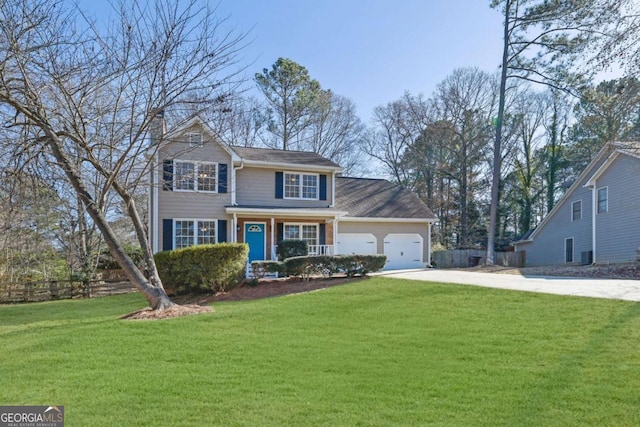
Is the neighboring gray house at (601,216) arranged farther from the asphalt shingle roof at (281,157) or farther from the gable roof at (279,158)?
the asphalt shingle roof at (281,157)

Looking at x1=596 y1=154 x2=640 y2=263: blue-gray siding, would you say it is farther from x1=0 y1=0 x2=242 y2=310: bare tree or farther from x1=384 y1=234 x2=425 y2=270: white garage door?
x1=0 y1=0 x2=242 y2=310: bare tree

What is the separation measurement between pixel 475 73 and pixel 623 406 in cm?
3018

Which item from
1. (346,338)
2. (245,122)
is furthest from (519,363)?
(245,122)

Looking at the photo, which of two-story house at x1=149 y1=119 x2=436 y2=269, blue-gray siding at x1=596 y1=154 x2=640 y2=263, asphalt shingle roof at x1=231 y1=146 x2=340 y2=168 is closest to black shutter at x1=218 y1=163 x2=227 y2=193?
two-story house at x1=149 y1=119 x2=436 y2=269

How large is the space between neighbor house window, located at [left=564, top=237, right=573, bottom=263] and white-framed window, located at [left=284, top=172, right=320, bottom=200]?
14.0 meters

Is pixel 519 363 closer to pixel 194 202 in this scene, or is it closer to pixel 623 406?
pixel 623 406

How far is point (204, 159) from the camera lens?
16.2 meters

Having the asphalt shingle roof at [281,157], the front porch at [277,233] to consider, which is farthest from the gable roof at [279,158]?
the front porch at [277,233]

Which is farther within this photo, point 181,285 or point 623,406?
point 181,285

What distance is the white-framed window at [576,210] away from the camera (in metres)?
20.6

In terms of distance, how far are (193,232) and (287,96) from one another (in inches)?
570

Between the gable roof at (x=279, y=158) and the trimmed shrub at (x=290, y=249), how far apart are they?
12.0 ft

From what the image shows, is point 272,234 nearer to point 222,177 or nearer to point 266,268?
point 222,177

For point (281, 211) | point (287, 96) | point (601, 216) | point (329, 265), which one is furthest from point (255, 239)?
point (601, 216)
